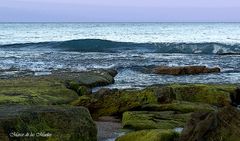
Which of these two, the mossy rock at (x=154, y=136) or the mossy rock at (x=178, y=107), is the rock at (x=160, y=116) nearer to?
the mossy rock at (x=178, y=107)

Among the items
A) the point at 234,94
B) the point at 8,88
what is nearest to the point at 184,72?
the point at 234,94

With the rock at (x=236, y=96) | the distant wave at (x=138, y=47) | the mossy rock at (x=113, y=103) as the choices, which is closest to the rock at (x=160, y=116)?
the mossy rock at (x=113, y=103)

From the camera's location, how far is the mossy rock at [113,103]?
42.3ft

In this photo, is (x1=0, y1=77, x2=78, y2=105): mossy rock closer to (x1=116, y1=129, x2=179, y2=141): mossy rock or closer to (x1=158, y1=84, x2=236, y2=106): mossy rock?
(x1=158, y1=84, x2=236, y2=106): mossy rock

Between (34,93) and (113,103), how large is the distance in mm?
2582

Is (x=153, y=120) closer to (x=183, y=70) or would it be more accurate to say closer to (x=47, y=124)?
(x=47, y=124)

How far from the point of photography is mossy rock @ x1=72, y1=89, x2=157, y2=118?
1288 cm

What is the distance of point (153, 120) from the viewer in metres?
11.1

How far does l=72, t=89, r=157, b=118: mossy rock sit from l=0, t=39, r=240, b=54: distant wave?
125 ft

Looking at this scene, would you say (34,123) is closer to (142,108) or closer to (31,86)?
(142,108)

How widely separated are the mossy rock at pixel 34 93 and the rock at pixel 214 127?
586cm

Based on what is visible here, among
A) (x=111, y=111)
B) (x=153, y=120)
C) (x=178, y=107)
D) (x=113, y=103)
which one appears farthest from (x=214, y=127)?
(x=113, y=103)

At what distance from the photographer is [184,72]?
25062 millimetres

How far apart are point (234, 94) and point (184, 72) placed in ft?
34.3
